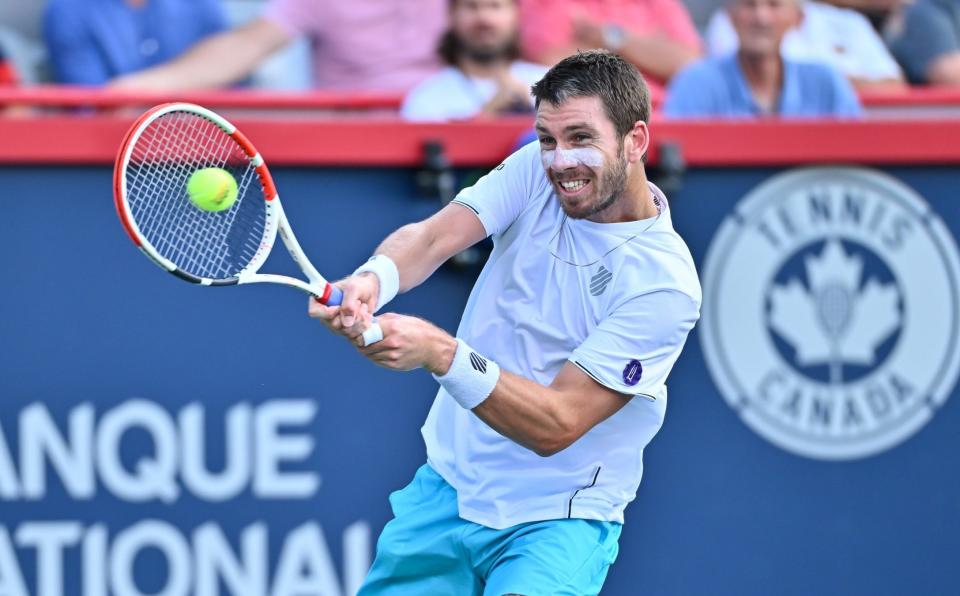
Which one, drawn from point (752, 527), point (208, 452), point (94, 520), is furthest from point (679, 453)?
point (94, 520)

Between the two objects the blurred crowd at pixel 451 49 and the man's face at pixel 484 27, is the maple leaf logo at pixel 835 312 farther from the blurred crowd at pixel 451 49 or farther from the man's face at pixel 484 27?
the man's face at pixel 484 27

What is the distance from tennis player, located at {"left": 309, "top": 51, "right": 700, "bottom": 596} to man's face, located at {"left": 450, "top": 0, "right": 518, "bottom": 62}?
214cm

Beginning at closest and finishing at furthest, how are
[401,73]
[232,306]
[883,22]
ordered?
[232,306]
[401,73]
[883,22]

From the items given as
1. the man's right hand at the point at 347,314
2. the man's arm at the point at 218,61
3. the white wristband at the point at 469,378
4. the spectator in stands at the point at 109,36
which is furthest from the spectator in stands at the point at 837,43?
the man's right hand at the point at 347,314

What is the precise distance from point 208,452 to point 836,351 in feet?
7.28

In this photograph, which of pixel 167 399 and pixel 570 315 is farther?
pixel 167 399

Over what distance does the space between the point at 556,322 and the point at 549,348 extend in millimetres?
64

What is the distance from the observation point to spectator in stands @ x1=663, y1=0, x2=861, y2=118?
5875 mm

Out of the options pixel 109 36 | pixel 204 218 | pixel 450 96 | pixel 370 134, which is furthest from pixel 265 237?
pixel 109 36

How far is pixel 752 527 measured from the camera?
5.49 meters

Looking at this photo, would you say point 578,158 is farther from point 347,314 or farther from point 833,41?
point 833,41

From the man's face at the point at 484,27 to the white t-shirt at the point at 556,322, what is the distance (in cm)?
214

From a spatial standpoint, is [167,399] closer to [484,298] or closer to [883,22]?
[484,298]

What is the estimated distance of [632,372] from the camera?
352cm
